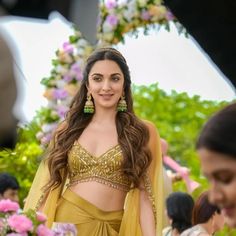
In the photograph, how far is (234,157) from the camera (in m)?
2.43

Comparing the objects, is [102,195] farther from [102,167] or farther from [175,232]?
[175,232]

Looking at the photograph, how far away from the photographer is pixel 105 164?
6305mm

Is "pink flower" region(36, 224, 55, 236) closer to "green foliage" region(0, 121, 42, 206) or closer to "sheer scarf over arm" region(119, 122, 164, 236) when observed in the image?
"sheer scarf over arm" region(119, 122, 164, 236)

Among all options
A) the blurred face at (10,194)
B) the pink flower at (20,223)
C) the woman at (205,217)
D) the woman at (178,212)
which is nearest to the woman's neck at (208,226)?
the woman at (205,217)

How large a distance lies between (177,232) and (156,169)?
1.18m

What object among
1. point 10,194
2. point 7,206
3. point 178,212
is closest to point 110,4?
point 10,194

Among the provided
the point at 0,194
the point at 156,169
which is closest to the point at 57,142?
the point at 156,169

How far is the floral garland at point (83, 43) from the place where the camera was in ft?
33.6

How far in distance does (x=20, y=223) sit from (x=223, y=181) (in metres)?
3.01

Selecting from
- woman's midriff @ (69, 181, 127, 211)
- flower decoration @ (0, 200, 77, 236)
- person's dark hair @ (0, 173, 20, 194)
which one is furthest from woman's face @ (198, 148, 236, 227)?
person's dark hair @ (0, 173, 20, 194)

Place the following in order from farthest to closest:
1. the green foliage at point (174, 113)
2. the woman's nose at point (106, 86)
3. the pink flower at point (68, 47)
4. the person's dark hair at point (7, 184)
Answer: the green foliage at point (174, 113) → the pink flower at point (68, 47) → the person's dark hair at point (7, 184) → the woman's nose at point (106, 86)

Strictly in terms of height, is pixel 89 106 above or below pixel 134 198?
above

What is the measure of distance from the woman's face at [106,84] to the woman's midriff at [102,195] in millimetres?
511

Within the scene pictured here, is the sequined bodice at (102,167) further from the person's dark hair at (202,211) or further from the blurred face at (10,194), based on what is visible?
the blurred face at (10,194)
